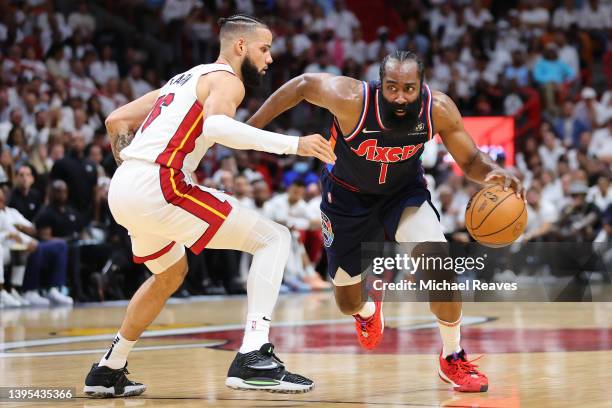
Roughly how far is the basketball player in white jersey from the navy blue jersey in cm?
76

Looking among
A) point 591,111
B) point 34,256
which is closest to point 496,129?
point 591,111

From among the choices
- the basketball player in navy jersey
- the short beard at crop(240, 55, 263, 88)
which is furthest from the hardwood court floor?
the short beard at crop(240, 55, 263, 88)

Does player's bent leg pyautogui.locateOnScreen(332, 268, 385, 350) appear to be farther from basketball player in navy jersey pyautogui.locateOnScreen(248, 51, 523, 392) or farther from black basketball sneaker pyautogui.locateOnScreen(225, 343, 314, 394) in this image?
black basketball sneaker pyautogui.locateOnScreen(225, 343, 314, 394)

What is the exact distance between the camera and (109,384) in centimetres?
532

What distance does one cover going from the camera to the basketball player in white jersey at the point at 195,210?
498 centimetres

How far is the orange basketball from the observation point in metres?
5.68

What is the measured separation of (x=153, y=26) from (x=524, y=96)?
22.9 feet

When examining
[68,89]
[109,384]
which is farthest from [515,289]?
[109,384]

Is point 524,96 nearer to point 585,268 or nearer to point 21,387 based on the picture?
point 585,268

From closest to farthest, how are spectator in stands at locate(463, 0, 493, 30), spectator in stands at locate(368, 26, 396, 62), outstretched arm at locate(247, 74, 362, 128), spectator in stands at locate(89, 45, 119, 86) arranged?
outstretched arm at locate(247, 74, 362, 128)
spectator in stands at locate(89, 45, 119, 86)
spectator in stands at locate(368, 26, 396, 62)
spectator in stands at locate(463, 0, 493, 30)

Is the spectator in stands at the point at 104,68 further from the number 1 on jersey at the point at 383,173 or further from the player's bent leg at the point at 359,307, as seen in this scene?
the number 1 on jersey at the point at 383,173

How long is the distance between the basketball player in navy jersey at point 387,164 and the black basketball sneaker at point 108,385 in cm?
163

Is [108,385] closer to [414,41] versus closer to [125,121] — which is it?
[125,121]
